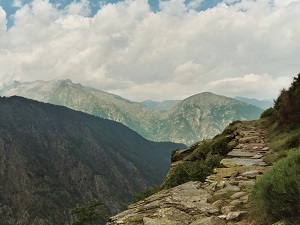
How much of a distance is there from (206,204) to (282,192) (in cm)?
225

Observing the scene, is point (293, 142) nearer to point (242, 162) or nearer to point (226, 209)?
point (242, 162)

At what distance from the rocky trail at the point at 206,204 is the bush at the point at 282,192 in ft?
1.81

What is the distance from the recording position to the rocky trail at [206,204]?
250 inches

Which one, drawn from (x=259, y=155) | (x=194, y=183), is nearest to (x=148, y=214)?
(x=194, y=183)

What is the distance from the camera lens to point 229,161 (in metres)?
12.0

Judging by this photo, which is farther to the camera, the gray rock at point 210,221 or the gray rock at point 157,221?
the gray rock at point 157,221

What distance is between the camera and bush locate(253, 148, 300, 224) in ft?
17.4

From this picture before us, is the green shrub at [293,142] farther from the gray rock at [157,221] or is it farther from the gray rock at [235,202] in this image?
the gray rock at [157,221]

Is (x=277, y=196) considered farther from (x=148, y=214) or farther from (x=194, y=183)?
(x=194, y=183)

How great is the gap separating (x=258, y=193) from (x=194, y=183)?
3.77 m

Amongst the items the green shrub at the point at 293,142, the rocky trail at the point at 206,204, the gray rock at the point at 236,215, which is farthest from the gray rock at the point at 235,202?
the green shrub at the point at 293,142

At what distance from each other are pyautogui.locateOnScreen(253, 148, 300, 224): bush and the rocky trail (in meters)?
0.55

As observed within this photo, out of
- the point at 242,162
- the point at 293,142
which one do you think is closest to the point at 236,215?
the point at 242,162

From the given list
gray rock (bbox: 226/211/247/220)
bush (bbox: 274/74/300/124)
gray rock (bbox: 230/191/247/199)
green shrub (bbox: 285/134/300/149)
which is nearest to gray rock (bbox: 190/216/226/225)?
gray rock (bbox: 226/211/247/220)
